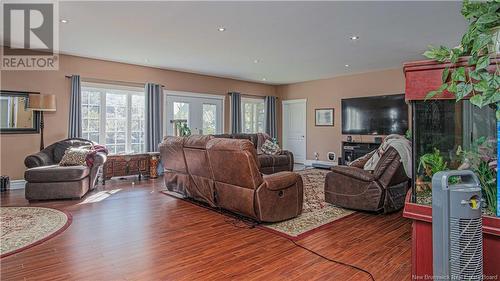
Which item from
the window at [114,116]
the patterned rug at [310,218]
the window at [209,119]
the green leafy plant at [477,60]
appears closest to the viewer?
the green leafy plant at [477,60]

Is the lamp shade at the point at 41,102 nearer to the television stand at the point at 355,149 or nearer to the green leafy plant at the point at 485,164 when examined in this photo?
the green leafy plant at the point at 485,164

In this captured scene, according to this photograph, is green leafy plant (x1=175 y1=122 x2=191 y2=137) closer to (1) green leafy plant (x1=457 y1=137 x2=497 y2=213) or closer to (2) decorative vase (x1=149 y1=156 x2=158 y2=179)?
(2) decorative vase (x1=149 y1=156 x2=158 y2=179)

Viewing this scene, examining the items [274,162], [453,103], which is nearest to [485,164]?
[453,103]

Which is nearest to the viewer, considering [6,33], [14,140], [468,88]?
→ [468,88]

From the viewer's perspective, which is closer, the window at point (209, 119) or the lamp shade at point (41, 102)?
the lamp shade at point (41, 102)

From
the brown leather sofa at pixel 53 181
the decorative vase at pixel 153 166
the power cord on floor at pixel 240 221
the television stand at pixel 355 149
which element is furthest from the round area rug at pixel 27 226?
the television stand at pixel 355 149

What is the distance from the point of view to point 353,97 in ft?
27.0

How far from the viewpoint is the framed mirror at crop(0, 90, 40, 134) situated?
549cm

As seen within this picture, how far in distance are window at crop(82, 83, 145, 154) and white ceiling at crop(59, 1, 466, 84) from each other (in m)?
0.78

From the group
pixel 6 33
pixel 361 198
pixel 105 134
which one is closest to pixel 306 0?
pixel 361 198

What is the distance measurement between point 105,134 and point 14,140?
1.64 meters

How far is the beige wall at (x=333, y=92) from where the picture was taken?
756cm

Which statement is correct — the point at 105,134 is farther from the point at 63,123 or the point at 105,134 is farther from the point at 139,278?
the point at 139,278

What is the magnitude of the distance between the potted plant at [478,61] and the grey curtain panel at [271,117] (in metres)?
8.41
